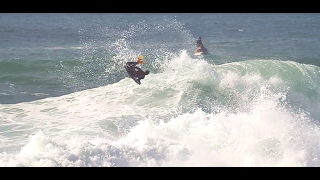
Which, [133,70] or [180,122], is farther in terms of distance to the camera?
[133,70]

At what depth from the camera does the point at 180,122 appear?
46.9ft

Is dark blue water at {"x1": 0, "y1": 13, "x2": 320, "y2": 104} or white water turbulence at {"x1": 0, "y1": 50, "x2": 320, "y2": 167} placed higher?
white water turbulence at {"x1": 0, "y1": 50, "x2": 320, "y2": 167}

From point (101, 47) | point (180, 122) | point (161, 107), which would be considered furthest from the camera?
point (101, 47)

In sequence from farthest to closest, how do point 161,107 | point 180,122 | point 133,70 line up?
1. point 161,107
2. point 133,70
3. point 180,122

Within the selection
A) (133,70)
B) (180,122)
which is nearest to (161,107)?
(133,70)

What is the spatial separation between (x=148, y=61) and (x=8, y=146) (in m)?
15.4

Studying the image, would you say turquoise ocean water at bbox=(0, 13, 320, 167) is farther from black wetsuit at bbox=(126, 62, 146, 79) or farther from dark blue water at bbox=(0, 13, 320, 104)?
black wetsuit at bbox=(126, 62, 146, 79)

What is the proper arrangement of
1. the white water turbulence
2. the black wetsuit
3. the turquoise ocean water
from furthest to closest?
the black wetsuit → the turquoise ocean water → the white water turbulence

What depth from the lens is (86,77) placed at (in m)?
24.8

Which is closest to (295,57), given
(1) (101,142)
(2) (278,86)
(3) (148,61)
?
(3) (148,61)

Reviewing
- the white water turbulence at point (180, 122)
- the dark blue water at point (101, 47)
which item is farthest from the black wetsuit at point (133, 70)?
the dark blue water at point (101, 47)

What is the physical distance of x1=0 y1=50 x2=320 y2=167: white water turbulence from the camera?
12.0 m

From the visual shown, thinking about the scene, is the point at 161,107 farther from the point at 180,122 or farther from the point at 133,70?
the point at 180,122

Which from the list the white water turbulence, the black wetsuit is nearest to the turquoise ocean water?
the white water turbulence
